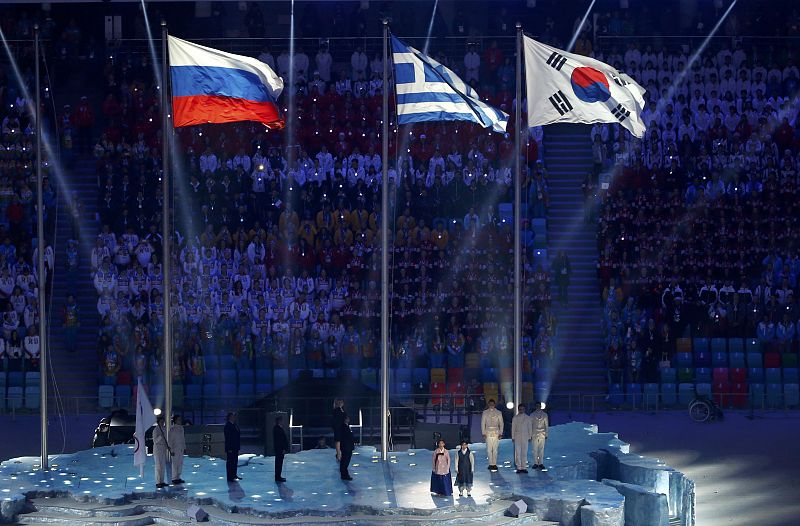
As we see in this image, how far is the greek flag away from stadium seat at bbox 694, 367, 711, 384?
15311 mm

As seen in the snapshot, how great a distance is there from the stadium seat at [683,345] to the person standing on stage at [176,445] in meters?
18.4

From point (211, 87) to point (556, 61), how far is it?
669 centimetres

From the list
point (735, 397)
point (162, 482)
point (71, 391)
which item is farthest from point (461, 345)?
→ point (162, 482)

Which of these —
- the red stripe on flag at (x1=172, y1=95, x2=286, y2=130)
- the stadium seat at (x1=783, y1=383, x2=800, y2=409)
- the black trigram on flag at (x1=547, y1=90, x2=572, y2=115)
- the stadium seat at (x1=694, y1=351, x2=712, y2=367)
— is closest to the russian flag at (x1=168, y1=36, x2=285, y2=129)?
the red stripe on flag at (x1=172, y1=95, x2=286, y2=130)

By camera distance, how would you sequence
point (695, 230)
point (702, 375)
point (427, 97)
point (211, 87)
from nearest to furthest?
point (211, 87), point (427, 97), point (702, 375), point (695, 230)

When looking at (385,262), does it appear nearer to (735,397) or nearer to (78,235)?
(735,397)

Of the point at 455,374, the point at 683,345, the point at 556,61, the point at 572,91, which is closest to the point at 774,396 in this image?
the point at 683,345

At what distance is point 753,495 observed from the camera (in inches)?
1281

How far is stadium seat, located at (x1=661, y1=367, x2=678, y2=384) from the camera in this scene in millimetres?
43312

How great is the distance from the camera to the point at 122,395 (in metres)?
41.8

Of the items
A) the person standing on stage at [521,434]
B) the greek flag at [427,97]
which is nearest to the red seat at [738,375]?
the person standing on stage at [521,434]

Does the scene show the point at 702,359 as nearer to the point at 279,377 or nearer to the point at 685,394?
the point at 685,394

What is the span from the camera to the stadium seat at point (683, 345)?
44.1 meters

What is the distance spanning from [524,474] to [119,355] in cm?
1558
